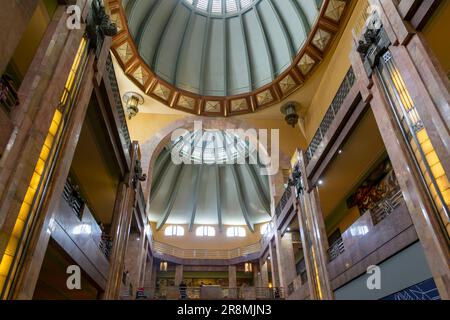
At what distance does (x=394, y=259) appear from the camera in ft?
→ 21.3

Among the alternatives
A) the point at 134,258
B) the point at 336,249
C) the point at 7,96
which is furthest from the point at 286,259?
the point at 7,96

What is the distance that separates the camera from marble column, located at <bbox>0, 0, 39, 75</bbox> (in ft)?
12.4

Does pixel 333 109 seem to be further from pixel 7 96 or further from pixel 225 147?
pixel 225 147

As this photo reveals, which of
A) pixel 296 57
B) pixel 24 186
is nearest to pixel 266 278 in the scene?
pixel 296 57

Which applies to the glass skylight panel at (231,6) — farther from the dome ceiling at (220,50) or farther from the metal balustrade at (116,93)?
the metal balustrade at (116,93)

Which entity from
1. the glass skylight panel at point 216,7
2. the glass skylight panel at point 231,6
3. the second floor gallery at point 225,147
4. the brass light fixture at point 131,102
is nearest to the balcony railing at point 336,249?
the second floor gallery at point 225,147

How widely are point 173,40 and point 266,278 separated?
1442cm

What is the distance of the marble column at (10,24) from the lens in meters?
3.77

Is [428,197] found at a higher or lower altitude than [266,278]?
lower

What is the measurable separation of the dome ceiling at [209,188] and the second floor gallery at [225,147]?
0.11 metres

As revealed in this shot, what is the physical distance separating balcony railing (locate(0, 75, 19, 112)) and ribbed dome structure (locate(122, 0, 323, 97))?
37.0ft

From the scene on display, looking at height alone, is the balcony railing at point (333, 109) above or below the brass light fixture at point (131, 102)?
below

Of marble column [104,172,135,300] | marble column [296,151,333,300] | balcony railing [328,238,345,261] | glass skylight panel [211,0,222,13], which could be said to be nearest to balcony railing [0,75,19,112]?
marble column [104,172,135,300]
